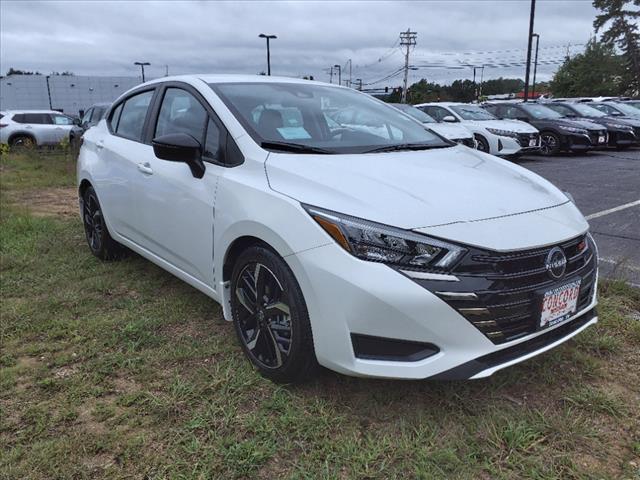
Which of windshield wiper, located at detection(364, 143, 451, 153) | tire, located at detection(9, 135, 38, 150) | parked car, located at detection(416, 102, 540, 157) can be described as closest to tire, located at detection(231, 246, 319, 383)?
windshield wiper, located at detection(364, 143, 451, 153)

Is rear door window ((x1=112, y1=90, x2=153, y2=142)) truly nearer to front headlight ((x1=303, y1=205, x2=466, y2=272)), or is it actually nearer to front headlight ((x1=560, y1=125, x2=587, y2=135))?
front headlight ((x1=303, y1=205, x2=466, y2=272))

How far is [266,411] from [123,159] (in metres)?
2.38

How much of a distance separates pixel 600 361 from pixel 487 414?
91 centimetres

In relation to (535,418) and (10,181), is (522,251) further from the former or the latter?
(10,181)

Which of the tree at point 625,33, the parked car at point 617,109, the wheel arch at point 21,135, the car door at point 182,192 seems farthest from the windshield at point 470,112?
the tree at point 625,33

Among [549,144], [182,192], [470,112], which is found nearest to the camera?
[182,192]

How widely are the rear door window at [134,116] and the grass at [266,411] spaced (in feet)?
4.53

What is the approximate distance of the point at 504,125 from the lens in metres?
12.6

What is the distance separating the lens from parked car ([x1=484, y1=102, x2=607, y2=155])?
44.3 feet

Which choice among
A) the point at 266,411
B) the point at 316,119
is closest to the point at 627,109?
the point at 316,119

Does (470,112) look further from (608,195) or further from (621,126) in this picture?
(608,195)

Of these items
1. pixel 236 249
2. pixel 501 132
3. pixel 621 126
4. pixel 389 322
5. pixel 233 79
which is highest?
pixel 233 79

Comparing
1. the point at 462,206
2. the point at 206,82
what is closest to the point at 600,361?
the point at 462,206

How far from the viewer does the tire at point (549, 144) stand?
13.7 meters
